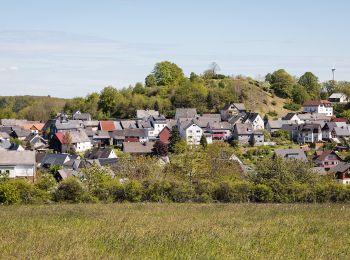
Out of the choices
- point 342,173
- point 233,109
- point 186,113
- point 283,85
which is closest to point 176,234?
point 342,173

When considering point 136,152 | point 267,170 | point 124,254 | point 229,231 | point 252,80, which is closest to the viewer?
point 124,254

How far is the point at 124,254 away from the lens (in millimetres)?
12008

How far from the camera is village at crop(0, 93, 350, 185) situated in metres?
56.5

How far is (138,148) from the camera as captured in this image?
62.6 m

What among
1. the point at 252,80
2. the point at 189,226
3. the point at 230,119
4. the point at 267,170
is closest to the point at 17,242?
the point at 189,226

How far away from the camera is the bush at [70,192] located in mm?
27578

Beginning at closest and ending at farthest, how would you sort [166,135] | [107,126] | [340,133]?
[166,135] < [340,133] < [107,126]

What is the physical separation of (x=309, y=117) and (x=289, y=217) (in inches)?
2775

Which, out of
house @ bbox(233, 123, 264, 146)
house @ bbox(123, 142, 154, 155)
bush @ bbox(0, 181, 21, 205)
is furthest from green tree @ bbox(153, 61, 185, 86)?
bush @ bbox(0, 181, 21, 205)

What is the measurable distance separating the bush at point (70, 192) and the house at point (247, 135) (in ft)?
145

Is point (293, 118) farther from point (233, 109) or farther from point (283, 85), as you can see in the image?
point (283, 85)

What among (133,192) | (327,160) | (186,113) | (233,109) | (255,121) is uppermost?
(233,109)

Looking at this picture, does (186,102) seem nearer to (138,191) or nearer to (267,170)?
(267,170)

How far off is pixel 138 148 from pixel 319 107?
42991 mm
